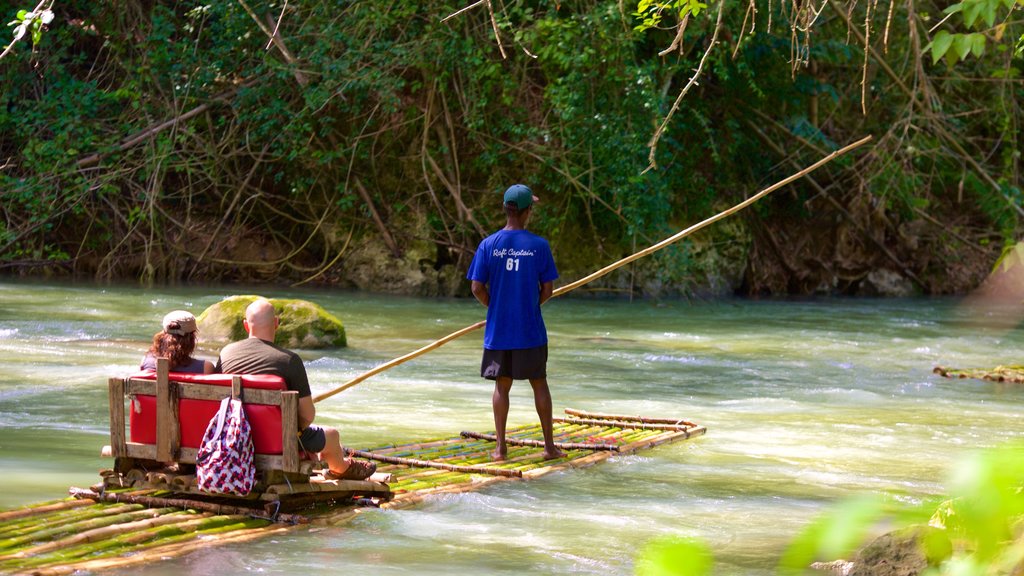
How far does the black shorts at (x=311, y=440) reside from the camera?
18.0ft

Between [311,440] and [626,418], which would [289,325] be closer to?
[626,418]

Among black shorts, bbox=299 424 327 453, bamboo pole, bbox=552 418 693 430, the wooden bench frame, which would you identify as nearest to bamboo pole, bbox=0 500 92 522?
the wooden bench frame

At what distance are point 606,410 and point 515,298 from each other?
8.90 feet

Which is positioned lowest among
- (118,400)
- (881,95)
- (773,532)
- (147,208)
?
(773,532)

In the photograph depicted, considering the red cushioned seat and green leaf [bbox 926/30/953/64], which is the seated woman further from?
green leaf [bbox 926/30/953/64]

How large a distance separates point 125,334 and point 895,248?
1392 cm

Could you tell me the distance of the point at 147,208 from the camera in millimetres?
19547

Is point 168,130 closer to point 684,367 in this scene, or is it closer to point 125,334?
point 125,334

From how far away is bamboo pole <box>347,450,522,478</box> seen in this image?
22.0 ft

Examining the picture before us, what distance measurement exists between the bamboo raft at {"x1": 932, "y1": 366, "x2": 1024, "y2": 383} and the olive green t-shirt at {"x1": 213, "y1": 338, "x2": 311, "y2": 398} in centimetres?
765

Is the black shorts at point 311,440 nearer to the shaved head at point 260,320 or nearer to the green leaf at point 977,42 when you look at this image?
the shaved head at point 260,320

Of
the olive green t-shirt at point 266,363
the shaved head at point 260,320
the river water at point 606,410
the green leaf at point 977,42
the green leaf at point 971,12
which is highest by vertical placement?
the green leaf at point 971,12

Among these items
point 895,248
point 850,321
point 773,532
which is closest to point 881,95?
point 895,248

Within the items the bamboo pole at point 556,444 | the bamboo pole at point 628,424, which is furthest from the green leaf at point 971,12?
the bamboo pole at point 628,424
